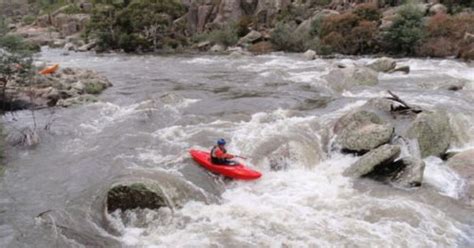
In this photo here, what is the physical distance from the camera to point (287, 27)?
108 ft

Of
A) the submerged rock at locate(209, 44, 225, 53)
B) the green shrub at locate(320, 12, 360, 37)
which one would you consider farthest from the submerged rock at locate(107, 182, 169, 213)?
the submerged rock at locate(209, 44, 225, 53)

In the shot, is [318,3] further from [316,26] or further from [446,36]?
[446,36]

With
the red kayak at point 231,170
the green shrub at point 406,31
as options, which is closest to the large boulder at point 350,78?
the green shrub at point 406,31

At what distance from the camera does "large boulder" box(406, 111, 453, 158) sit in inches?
426

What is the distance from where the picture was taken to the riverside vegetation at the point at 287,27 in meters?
25.9

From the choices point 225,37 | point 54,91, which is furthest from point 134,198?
point 225,37

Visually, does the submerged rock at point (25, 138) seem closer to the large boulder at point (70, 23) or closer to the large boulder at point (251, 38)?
the large boulder at point (251, 38)

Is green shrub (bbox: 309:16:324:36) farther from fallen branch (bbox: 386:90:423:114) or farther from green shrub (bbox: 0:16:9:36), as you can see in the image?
green shrub (bbox: 0:16:9:36)

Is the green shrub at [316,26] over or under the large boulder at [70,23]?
over

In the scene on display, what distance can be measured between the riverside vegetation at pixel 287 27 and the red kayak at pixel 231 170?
1844 cm

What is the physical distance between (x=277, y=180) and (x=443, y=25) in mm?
20258

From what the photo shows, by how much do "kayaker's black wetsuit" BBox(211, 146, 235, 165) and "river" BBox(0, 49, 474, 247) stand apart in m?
0.45

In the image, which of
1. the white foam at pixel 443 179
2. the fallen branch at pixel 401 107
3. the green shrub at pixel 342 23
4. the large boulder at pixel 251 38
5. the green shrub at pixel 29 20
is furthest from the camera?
the green shrub at pixel 29 20

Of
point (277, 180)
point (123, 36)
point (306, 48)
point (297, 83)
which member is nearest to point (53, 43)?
point (123, 36)
